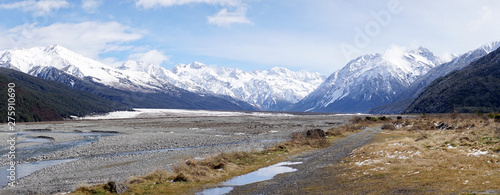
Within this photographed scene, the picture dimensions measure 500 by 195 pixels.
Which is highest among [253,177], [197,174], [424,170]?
[424,170]

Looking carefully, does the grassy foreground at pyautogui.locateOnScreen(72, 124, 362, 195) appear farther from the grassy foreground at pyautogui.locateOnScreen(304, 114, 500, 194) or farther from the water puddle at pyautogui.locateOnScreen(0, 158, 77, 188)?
the water puddle at pyautogui.locateOnScreen(0, 158, 77, 188)

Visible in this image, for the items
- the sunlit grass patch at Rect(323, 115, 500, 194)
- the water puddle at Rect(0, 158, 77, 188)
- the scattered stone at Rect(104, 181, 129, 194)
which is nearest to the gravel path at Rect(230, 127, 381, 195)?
the sunlit grass patch at Rect(323, 115, 500, 194)

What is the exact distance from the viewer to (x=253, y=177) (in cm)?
3064

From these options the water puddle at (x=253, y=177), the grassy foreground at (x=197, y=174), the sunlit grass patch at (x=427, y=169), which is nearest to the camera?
the sunlit grass patch at (x=427, y=169)

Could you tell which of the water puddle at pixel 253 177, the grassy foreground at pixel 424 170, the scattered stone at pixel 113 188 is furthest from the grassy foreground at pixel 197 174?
the grassy foreground at pixel 424 170

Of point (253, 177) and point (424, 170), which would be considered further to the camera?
point (253, 177)

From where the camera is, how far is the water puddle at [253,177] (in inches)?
992

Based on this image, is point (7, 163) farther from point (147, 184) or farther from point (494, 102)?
point (494, 102)

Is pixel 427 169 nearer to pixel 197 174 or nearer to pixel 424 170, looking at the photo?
pixel 424 170

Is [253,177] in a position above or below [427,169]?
below

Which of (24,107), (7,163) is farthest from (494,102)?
(24,107)

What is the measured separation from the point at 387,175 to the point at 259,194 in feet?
30.0

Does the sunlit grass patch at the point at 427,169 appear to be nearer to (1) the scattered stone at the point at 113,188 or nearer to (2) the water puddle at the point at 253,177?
(2) the water puddle at the point at 253,177

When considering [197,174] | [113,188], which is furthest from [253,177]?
[113,188]
